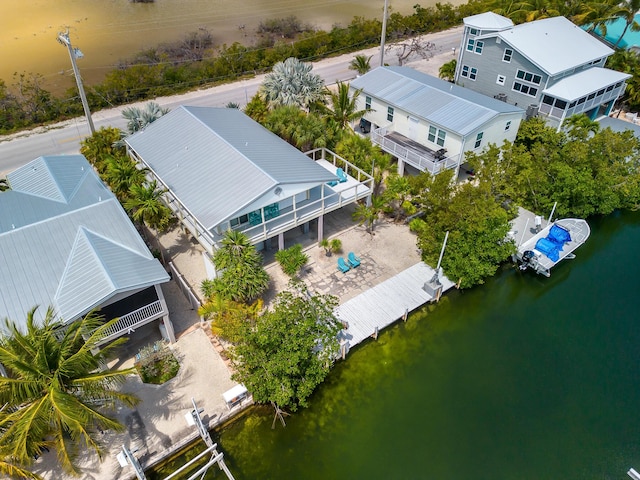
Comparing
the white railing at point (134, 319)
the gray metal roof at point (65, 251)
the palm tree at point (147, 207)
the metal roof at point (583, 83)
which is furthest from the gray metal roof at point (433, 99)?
the white railing at point (134, 319)

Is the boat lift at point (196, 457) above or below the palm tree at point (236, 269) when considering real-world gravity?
below

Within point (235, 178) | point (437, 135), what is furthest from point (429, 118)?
point (235, 178)

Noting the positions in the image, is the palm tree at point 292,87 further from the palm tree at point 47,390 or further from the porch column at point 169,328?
the palm tree at point 47,390

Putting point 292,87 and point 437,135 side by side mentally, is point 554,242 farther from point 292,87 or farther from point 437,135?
point 292,87

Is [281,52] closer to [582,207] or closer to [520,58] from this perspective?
[520,58]

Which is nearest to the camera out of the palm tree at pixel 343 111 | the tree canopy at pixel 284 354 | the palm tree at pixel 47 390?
the palm tree at pixel 47 390

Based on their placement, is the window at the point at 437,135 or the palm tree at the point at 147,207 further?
the window at the point at 437,135

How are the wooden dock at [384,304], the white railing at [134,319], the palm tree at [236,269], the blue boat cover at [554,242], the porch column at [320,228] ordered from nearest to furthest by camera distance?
the white railing at [134,319] < the palm tree at [236,269] < the wooden dock at [384,304] < the porch column at [320,228] < the blue boat cover at [554,242]

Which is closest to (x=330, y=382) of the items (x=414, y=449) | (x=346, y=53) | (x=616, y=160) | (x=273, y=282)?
(x=414, y=449)
